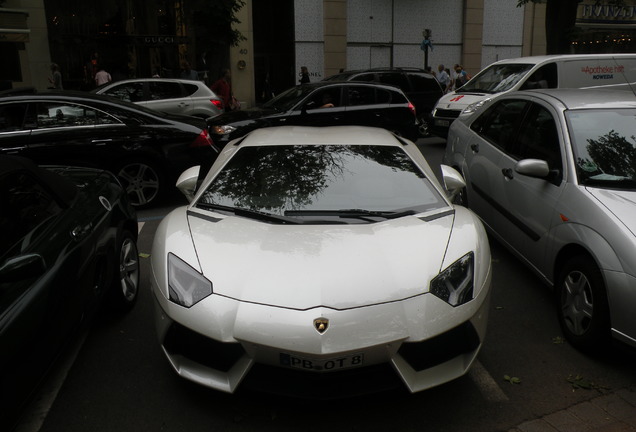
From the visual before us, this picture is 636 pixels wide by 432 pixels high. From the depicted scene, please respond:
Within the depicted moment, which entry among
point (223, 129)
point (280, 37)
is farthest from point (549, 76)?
point (280, 37)

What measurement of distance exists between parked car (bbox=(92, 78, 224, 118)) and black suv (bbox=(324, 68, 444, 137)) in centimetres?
300

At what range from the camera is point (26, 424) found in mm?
3064

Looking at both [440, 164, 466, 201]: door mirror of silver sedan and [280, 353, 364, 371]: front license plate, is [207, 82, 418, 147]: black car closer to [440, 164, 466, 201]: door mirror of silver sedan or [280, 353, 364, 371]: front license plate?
[440, 164, 466, 201]: door mirror of silver sedan

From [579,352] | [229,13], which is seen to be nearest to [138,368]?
[579,352]

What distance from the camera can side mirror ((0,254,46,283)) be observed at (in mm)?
2561

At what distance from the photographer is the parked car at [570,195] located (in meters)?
3.50

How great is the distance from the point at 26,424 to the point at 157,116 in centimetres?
518

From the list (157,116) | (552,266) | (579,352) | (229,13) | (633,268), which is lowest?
(579,352)

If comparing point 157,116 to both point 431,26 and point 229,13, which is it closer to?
point 229,13

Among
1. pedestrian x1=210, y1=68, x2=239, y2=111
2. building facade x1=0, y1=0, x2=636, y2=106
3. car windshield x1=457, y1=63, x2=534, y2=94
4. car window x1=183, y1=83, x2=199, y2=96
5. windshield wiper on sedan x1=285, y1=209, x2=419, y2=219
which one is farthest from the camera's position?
building facade x1=0, y1=0, x2=636, y2=106

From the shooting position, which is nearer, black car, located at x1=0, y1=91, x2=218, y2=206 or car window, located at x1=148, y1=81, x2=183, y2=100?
black car, located at x1=0, y1=91, x2=218, y2=206

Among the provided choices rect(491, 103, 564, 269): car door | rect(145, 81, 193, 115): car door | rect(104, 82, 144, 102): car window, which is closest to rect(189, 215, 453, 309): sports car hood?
rect(491, 103, 564, 269): car door

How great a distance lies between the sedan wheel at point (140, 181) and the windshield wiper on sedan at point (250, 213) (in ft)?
12.6

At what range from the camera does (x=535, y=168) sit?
429 centimetres
